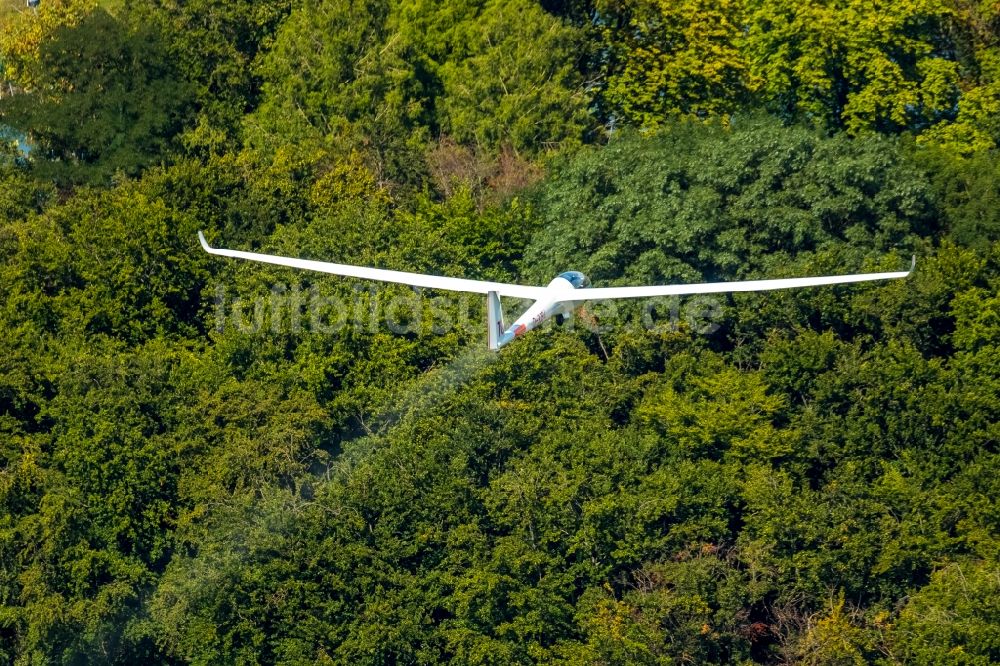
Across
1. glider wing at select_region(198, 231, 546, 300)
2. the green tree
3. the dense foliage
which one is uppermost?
glider wing at select_region(198, 231, 546, 300)

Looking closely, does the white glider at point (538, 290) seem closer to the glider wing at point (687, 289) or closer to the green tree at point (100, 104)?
the glider wing at point (687, 289)

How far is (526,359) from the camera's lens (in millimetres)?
70688

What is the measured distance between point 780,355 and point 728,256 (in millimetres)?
4750

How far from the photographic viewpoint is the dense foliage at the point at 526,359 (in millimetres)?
65750

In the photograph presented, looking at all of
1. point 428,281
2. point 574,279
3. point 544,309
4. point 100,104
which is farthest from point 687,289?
point 100,104

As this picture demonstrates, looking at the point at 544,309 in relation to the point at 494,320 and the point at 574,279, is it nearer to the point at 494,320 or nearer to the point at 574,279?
the point at 574,279

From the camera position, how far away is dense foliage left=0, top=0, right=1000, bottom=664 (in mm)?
65750

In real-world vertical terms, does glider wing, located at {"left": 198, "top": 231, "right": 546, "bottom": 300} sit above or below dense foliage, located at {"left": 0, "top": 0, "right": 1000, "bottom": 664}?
above

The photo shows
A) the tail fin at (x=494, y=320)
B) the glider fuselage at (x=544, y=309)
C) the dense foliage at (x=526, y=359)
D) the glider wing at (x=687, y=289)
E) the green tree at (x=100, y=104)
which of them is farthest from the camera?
the green tree at (x=100, y=104)

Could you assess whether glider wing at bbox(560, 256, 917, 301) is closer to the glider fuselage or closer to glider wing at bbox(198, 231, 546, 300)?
the glider fuselage

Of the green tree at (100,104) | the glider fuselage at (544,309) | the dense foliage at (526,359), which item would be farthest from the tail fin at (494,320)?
the green tree at (100,104)

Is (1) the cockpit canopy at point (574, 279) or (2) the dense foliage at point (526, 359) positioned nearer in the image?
(1) the cockpit canopy at point (574, 279)

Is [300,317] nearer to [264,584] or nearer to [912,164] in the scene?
[264,584]

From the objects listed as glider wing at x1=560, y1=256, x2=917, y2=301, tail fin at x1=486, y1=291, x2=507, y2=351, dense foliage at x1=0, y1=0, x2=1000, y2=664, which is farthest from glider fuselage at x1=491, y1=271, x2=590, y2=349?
dense foliage at x1=0, y1=0, x2=1000, y2=664
